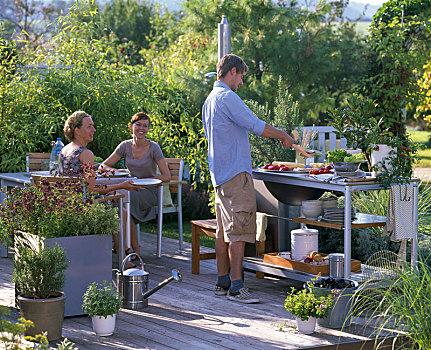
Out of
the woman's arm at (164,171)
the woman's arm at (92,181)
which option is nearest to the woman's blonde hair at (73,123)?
the woman's arm at (92,181)

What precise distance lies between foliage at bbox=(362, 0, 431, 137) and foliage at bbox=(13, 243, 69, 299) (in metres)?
6.18

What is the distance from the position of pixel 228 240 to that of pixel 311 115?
781 cm

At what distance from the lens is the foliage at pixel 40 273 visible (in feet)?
13.7

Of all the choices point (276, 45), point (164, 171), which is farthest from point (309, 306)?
point (276, 45)

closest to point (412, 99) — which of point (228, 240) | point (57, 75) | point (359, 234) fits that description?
point (359, 234)

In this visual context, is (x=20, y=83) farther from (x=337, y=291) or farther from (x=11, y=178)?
(x=337, y=291)

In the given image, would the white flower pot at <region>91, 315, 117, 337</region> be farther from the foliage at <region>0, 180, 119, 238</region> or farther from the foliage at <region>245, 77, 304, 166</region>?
the foliage at <region>245, 77, 304, 166</region>

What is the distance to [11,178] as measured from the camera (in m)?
6.33

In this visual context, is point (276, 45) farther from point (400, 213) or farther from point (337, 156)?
point (400, 213)

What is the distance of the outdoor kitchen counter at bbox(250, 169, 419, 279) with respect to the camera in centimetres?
483

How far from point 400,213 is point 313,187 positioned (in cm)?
62

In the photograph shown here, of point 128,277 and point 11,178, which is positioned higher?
point 11,178

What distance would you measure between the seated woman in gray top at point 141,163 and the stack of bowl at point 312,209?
1.55 meters

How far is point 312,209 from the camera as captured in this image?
5191mm
